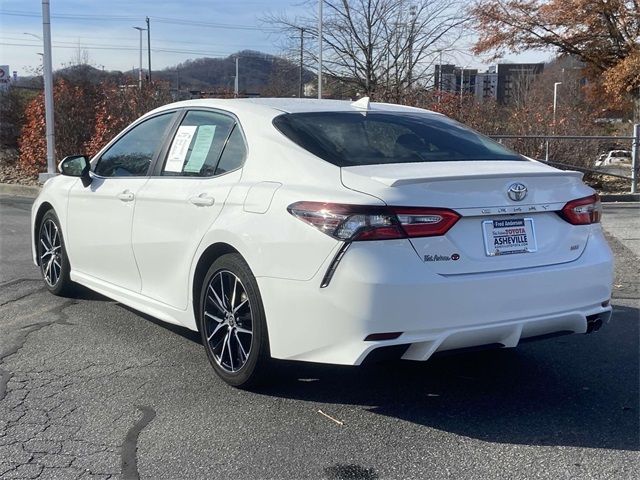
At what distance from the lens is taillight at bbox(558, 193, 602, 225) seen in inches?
160

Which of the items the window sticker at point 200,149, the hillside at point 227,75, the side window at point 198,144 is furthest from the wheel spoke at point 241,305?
the hillside at point 227,75

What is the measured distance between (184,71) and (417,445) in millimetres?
51973

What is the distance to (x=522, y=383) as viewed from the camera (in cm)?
445

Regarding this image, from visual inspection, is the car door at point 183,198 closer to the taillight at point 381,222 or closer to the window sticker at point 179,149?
the window sticker at point 179,149

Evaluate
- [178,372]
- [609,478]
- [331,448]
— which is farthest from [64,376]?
[609,478]

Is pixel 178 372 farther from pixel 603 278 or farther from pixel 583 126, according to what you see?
pixel 583 126

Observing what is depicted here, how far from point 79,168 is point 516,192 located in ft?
11.3

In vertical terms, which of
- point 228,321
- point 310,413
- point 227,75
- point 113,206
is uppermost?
point 227,75

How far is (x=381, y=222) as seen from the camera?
11.7 feet

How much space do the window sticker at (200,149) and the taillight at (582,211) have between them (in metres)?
2.17

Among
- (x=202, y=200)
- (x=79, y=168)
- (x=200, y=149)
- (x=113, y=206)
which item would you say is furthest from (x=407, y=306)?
(x=79, y=168)

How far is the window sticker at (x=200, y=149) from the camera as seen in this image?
4.77m

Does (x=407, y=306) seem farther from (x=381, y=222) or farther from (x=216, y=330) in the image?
(x=216, y=330)

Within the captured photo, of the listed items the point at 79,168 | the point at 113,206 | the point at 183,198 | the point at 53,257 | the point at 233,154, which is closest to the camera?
the point at 233,154
